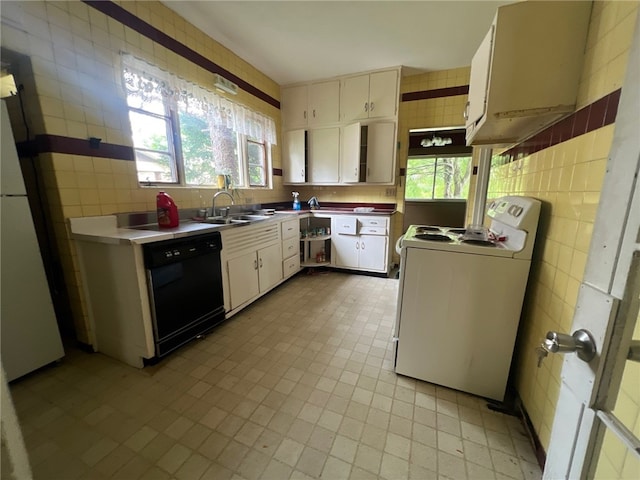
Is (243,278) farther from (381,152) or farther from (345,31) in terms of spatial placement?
(345,31)

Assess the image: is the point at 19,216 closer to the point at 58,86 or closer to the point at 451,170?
the point at 58,86

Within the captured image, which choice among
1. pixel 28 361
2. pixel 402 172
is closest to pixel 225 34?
pixel 402 172

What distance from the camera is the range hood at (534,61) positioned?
109 centimetres

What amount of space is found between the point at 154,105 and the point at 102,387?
2168 millimetres

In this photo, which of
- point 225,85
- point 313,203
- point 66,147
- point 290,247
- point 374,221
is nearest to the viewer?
point 66,147

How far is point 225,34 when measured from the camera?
2576mm

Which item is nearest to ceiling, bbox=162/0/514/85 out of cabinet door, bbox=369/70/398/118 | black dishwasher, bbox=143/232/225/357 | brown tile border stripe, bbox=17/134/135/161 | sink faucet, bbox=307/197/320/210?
cabinet door, bbox=369/70/398/118

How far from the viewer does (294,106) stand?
380 centimetres

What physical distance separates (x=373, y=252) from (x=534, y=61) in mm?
2563

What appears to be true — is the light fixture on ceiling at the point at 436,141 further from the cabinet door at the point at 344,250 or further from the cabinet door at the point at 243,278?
the cabinet door at the point at 243,278

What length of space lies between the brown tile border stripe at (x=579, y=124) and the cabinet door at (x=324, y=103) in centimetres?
257

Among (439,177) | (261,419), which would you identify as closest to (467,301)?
(261,419)

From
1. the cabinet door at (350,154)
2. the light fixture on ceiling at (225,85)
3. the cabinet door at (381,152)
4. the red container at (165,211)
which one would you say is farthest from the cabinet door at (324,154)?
the red container at (165,211)

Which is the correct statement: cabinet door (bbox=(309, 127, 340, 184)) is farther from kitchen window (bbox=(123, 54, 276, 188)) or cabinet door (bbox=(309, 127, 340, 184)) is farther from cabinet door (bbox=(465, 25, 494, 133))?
cabinet door (bbox=(465, 25, 494, 133))
